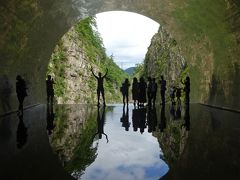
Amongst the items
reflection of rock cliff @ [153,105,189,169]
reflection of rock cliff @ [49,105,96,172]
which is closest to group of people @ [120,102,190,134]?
reflection of rock cliff @ [153,105,189,169]

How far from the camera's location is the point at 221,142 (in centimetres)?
763

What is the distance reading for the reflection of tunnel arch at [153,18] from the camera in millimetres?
14109

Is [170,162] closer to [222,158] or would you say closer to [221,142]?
[222,158]

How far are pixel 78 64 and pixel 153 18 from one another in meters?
19.4

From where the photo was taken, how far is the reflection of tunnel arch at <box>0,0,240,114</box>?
1411 cm

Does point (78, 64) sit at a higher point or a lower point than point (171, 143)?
higher

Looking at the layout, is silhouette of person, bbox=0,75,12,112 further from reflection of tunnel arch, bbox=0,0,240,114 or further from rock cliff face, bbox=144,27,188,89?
rock cliff face, bbox=144,27,188,89

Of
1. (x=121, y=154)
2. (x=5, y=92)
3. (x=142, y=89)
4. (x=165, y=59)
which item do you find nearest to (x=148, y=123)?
(x=121, y=154)

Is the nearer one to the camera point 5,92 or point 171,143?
point 171,143

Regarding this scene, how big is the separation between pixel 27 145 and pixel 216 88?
12554 millimetres

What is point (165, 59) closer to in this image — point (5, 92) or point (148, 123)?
point (5, 92)

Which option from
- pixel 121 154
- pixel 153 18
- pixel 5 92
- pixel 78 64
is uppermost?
pixel 153 18

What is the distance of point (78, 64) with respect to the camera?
3984cm

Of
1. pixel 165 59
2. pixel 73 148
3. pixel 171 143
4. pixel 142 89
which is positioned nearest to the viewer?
pixel 73 148
